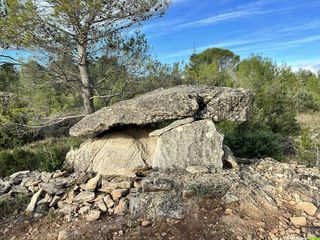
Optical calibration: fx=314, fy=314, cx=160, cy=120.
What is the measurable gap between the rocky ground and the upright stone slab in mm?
256

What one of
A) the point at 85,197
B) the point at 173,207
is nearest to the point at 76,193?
the point at 85,197

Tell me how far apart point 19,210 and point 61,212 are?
86 cm

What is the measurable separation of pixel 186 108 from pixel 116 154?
1.74 metres

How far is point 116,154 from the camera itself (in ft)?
20.7

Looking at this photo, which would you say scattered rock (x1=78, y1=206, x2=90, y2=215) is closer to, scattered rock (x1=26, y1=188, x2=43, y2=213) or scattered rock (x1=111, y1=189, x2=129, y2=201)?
scattered rock (x1=111, y1=189, x2=129, y2=201)

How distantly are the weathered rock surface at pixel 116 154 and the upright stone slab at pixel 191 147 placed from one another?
0.51m

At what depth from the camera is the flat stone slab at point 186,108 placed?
574cm

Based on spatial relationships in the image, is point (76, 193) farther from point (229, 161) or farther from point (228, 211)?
point (229, 161)

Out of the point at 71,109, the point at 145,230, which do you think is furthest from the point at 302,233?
the point at 71,109

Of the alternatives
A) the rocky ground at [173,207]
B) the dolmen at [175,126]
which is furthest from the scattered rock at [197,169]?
the dolmen at [175,126]

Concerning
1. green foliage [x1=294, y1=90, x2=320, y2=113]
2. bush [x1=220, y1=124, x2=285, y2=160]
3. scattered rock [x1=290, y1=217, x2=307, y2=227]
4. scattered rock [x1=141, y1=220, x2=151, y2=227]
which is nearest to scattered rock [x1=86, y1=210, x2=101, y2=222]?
scattered rock [x1=141, y1=220, x2=151, y2=227]

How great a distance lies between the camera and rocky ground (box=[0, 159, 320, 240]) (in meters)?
4.20

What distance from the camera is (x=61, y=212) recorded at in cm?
485

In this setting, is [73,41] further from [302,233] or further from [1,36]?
[302,233]
